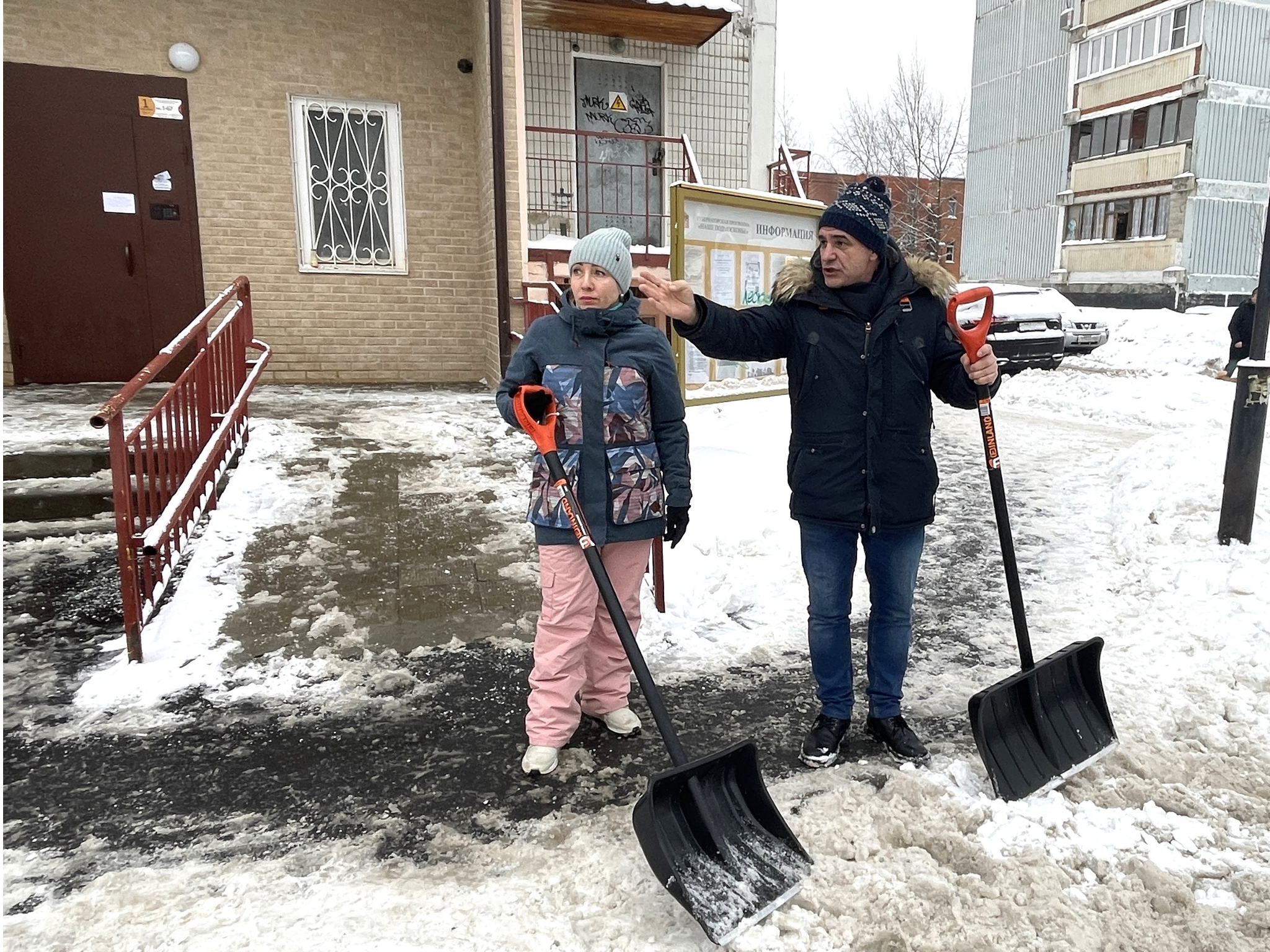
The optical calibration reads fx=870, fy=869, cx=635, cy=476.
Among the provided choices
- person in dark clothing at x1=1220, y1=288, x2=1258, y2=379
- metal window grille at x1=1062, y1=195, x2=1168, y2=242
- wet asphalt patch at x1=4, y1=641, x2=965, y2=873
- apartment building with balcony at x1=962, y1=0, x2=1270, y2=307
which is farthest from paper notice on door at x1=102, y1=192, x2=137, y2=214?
metal window grille at x1=1062, y1=195, x2=1168, y2=242

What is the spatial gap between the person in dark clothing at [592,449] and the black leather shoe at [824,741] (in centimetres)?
81

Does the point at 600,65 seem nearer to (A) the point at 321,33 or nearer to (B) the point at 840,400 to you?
(A) the point at 321,33

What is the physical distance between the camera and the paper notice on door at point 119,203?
8.28 meters

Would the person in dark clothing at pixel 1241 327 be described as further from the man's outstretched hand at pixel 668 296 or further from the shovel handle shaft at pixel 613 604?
the shovel handle shaft at pixel 613 604

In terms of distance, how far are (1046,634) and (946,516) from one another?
1.95 meters

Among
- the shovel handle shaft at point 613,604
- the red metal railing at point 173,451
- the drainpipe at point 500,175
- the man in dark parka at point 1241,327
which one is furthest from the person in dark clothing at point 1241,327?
the red metal railing at point 173,451

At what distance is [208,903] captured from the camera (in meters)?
2.31

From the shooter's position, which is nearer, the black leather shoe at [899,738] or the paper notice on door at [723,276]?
the black leather shoe at [899,738]

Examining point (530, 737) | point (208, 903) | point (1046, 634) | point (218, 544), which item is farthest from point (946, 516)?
point (208, 903)

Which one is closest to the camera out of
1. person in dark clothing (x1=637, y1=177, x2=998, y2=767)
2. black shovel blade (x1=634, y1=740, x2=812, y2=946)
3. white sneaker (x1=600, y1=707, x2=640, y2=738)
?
black shovel blade (x1=634, y1=740, x2=812, y2=946)

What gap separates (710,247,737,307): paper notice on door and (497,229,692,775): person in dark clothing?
3447 millimetres

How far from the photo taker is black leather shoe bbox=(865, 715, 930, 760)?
3.03m

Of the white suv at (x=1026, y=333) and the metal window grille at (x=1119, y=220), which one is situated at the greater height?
the metal window grille at (x=1119, y=220)

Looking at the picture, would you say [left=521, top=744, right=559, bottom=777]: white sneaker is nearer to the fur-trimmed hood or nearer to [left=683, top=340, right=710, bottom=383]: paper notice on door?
the fur-trimmed hood
